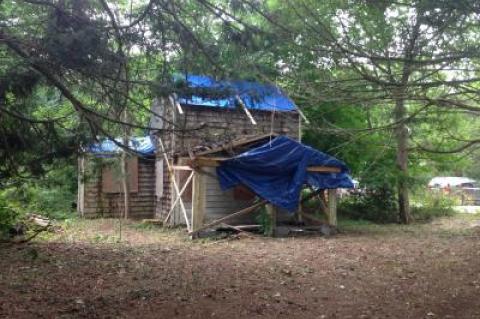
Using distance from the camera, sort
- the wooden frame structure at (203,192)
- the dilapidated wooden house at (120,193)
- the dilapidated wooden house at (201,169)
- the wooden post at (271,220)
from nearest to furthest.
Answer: the dilapidated wooden house at (201,169)
the wooden frame structure at (203,192)
the wooden post at (271,220)
the dilapidated wooden house at (120,193)

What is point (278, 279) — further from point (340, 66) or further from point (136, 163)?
point (136, 163)

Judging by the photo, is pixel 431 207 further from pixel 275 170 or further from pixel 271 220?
pixel 275 170

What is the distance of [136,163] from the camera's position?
18.1 m

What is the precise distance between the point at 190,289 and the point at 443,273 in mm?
4361

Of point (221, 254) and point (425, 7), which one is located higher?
point (425, 7)

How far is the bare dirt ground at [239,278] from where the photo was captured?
6.03m

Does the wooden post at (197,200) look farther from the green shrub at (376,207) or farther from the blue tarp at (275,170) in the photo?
the green shrub at (376,207)

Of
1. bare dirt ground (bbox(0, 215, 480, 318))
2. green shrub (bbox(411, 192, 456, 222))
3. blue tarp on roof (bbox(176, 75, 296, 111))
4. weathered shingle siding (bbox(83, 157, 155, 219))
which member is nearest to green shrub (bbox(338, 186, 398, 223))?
green shrub (bbox(411, 192, 456, 222))

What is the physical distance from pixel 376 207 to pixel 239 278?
12.4 meters

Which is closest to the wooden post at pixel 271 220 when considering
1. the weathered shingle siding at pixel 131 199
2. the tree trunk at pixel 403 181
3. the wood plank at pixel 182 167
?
the wood plank at pixel 182 167

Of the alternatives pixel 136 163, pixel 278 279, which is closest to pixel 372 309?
pixel 278 279

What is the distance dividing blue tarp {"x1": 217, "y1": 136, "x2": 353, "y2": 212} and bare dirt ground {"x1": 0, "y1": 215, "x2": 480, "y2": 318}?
1463 millimetres

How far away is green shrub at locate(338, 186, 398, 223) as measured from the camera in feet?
61.1

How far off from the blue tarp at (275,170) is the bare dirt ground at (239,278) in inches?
57.6
